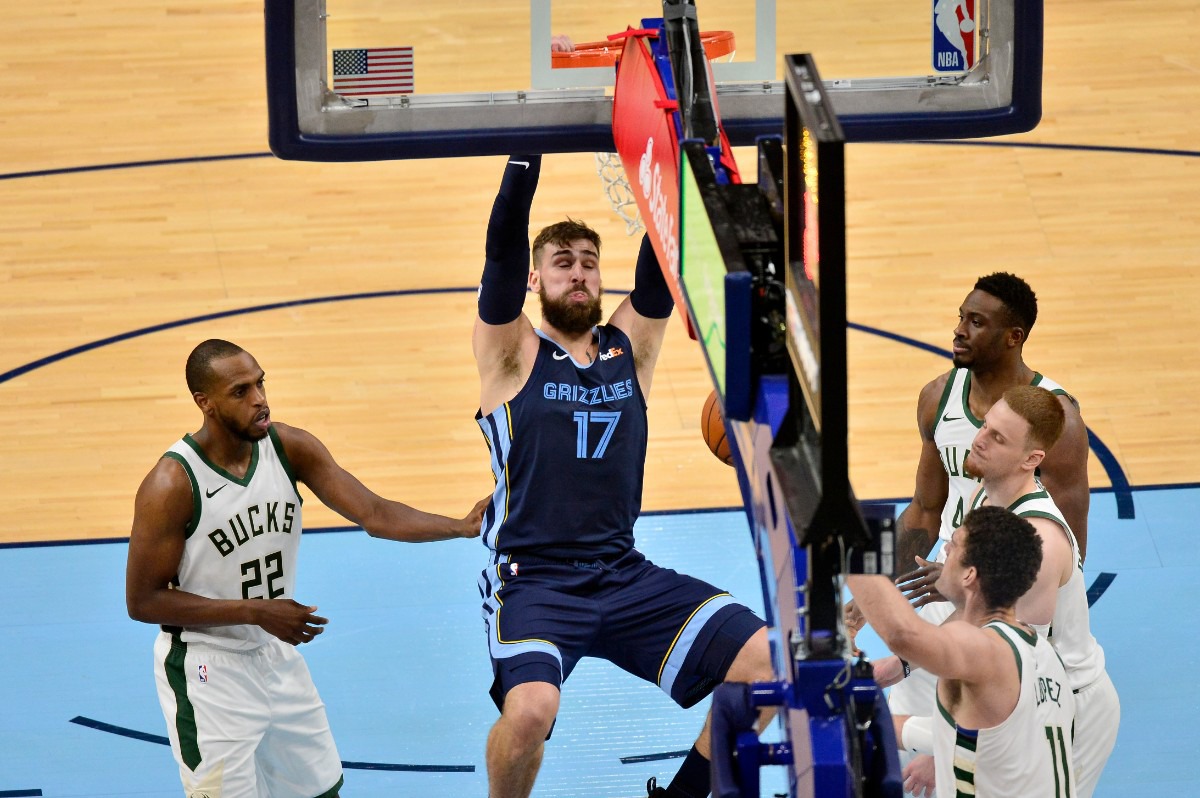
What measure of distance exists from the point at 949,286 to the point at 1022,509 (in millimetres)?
5231

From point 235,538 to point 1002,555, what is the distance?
2.39 meters

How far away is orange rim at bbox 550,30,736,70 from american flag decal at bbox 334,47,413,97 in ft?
1.60

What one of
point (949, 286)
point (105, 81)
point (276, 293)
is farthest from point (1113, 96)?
point (105, 81)

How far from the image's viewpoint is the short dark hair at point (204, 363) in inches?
208

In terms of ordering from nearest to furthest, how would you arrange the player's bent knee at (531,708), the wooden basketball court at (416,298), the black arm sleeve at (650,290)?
the player's bent knee at (531,708), the black arm sleeve at (650,290), the wooden basketball court at (416,298)

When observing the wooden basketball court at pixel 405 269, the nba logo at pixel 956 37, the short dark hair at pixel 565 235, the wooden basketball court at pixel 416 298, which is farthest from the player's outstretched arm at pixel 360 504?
the wooden basketball court at pixel 405 269

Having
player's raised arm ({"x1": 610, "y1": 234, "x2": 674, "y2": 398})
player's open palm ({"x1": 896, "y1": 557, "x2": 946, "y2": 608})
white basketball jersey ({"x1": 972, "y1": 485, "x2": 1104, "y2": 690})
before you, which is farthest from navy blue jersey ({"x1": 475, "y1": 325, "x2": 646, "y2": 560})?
white basketball jersey ({"x1": 972, "y1": 485, "x2": 1104, "y2": 690})

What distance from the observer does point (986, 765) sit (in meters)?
4.48

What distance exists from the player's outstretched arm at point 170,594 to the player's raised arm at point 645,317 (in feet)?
4.71

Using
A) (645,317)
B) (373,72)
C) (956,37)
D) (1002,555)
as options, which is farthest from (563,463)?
(956,37)

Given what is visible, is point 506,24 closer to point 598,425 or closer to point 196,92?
point 598,425

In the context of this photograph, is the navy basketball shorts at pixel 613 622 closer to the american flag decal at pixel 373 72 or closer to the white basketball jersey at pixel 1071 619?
the white basketball jersey at pixel 1071 619

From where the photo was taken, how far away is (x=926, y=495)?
19.9ft

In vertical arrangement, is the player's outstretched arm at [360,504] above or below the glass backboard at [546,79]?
below
